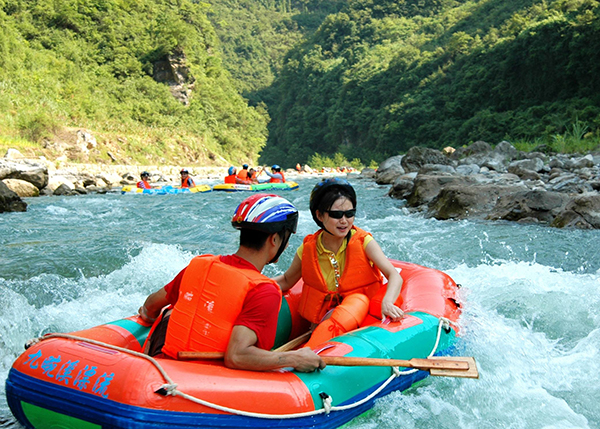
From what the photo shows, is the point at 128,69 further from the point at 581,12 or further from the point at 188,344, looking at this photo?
the point at 188,344

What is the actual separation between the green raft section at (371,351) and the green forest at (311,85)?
14.6 meters

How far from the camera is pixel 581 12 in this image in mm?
25234

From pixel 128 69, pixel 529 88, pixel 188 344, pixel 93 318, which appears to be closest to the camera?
pixel 188 344

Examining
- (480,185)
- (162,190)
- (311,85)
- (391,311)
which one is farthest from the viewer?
(311,85)

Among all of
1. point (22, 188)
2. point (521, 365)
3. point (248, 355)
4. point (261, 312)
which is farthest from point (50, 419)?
point (22, 188)

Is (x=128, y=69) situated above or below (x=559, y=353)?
A: above

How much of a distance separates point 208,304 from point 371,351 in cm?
90

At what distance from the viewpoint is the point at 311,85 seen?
5641cm

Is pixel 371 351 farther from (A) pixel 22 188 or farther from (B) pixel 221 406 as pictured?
(A) pixel 22 188

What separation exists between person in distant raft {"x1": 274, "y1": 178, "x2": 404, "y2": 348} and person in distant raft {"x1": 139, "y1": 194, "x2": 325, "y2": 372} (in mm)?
676

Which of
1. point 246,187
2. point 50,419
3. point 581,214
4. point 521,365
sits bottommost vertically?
point 246,187

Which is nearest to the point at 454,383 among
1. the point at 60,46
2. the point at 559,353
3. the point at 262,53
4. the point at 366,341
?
the point at 366,341

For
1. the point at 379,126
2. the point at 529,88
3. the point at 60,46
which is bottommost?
the point at 379,126

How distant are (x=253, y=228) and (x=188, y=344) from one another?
0.54 meters
